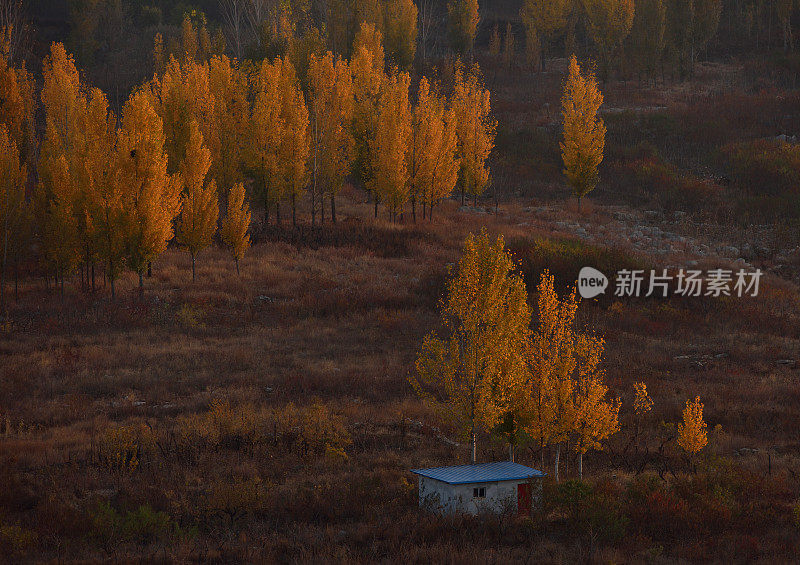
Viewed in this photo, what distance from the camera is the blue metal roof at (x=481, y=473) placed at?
14023 mm

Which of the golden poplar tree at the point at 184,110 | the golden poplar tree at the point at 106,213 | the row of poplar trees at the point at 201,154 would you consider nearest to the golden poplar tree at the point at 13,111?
the row of poplar trees at the point at 201,154

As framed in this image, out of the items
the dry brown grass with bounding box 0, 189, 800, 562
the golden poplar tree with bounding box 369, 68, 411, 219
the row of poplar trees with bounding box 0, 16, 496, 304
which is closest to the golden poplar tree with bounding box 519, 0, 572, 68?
the row of poplar trees with bounding box 0, 16, 496, 304

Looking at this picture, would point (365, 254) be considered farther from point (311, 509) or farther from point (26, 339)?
point (311, 509)

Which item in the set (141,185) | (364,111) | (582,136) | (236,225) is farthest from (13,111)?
(582,136)

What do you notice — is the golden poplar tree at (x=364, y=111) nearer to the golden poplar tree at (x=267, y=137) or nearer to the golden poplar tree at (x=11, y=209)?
the golden poplar tree at (x=267, y=137)

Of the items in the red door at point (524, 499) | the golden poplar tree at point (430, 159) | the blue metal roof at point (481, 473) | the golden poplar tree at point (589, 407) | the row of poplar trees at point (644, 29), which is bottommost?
the red door at point (524, 499)

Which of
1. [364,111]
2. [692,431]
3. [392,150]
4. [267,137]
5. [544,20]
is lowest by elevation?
[692,431]

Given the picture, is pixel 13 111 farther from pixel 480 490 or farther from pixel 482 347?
pixel 480 490

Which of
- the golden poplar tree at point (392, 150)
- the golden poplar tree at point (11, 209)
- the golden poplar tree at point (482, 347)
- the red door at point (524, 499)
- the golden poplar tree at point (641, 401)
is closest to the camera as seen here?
the red door at point (524, 499)

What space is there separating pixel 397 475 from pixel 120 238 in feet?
64.4

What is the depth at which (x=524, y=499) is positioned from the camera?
14688 millimetres

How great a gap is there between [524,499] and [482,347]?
3.18 m

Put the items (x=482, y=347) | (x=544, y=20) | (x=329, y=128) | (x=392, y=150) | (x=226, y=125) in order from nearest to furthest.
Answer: (x=482, y=347) → (x=392, y=150) → (x=226, y=125) → (x=329, y=128) → (x=544, y=20)

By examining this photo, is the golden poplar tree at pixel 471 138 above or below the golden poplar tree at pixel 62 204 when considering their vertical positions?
above
